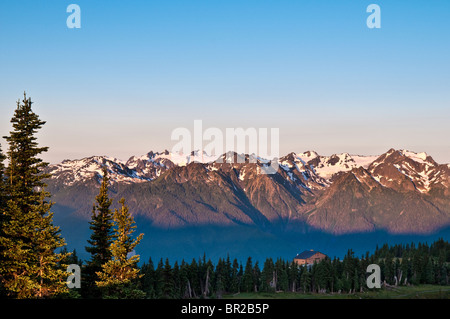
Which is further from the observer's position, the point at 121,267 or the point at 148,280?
the point at 148,280

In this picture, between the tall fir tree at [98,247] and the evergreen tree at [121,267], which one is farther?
the tall fir tree at [98,247]

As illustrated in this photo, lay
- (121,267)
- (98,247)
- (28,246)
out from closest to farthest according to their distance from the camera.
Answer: (28,246)
(121,267)
(98,247)

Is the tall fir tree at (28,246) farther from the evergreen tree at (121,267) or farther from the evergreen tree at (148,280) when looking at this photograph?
the evergreen tree at (148,280)

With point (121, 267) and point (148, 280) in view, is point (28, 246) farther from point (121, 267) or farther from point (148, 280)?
point (148, 280)

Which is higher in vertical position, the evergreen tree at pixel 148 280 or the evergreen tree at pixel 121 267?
the evergreen tree at pixel 121 267

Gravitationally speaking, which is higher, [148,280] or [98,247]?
[98,247]

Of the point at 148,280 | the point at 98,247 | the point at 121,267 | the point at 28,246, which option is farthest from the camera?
the point at 148,280

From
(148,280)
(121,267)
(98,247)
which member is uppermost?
(98,247)

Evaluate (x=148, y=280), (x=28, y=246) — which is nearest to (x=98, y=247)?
(x=28, y=246)

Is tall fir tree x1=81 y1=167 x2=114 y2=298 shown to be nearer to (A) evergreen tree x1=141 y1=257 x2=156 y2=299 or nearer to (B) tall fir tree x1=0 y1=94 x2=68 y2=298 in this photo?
(B) tall fir tree x1=0 y1=94 x2=68 y2=298

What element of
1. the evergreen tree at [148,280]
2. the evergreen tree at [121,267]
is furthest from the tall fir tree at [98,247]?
the evergreen tree at [148,280]
